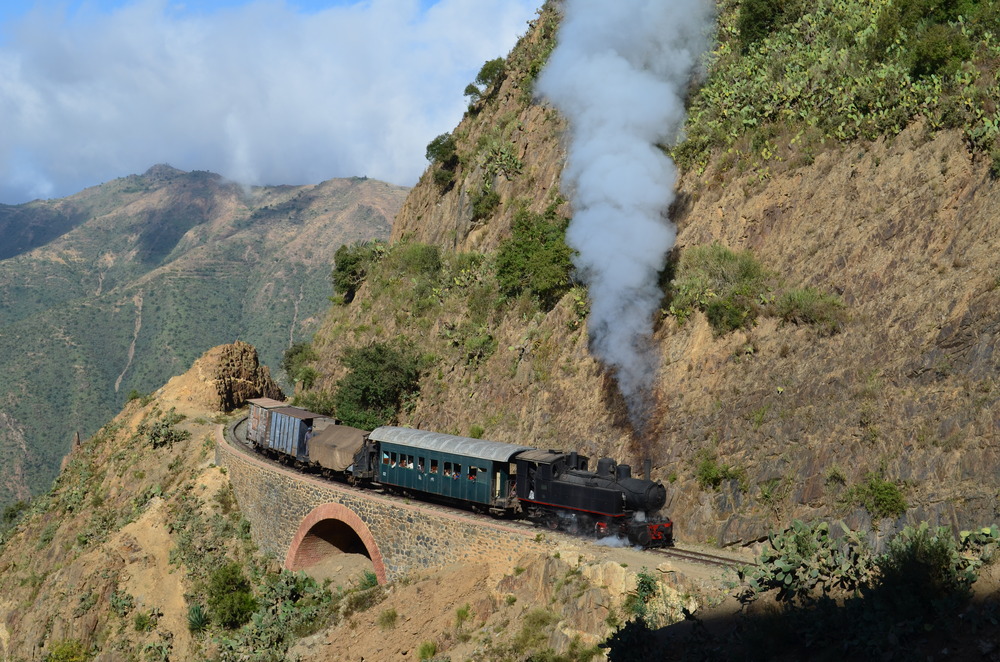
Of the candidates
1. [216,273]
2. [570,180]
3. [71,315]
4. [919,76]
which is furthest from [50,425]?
[919,76]

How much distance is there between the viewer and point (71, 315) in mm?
134375

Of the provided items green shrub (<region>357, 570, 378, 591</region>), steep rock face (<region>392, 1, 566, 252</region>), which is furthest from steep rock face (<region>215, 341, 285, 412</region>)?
green shrub (<region>357, 570, 378, 591</region>)

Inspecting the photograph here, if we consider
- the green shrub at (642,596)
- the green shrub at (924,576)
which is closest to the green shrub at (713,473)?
the green shrub at (642,596)

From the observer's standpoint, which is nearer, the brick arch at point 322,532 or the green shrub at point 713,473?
the green shrub at point 713,473

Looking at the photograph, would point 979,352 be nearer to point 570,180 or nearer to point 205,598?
point 570,180

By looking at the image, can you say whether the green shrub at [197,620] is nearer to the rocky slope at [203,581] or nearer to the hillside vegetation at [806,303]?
the rocky slope at [203,581]

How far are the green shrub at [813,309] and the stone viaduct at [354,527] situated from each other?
34.0 feet

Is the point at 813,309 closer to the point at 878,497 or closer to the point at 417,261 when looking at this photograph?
the point at 878,497

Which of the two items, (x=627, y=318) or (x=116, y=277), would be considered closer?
(x=627, y=318)

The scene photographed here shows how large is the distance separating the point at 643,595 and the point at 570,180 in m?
22.9

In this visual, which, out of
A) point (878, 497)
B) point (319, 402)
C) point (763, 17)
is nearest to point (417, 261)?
point (319, 402)

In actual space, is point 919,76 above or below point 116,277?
below

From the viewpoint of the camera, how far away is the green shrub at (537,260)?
32438 millimetres

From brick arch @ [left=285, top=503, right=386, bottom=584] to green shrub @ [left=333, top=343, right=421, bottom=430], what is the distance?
24.5 ft
